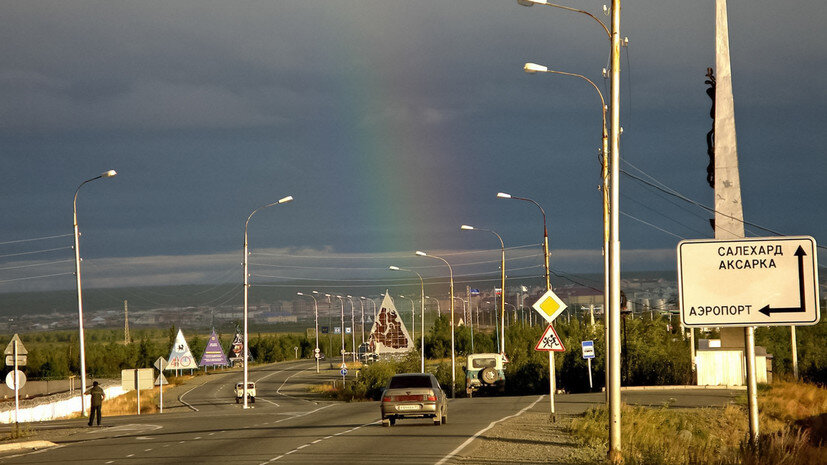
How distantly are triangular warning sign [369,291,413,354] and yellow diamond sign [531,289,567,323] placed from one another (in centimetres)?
9639

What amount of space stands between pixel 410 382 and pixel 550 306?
5.09 metres

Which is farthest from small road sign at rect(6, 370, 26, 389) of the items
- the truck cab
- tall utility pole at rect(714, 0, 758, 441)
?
the truck cab

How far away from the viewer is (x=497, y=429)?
25766mm

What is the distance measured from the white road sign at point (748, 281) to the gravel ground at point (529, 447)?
19.7 ft

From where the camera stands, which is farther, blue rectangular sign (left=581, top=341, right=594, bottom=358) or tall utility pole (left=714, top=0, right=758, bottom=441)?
blue rectangular sign (left=581, top=341, right=594, bottom=358)

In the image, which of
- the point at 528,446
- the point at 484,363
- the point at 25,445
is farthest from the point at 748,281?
the point at 484,363

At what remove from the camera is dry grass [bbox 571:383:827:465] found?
15.3m

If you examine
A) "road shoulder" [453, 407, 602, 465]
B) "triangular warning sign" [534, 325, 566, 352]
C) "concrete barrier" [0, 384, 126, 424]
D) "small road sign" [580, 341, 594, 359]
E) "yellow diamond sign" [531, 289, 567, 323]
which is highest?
"yellow diamond sign" [531, 289, 567, 323]

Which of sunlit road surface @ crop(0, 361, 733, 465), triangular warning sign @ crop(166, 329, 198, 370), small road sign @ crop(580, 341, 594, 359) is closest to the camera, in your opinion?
sunlit road surface @ crop(0, 361, 733, 465)

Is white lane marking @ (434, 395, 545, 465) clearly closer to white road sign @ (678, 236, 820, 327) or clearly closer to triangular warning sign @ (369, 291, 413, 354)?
white road sign @ (678, 236, 820, 327)

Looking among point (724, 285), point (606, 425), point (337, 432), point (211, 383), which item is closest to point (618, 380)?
point (724, 285)

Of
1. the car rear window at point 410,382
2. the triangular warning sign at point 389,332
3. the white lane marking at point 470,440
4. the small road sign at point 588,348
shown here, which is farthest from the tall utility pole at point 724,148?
the triangular warning sign at point 389,332

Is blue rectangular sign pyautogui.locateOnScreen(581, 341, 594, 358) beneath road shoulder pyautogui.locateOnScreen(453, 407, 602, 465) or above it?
A: above

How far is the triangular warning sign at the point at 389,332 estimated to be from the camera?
122 metres
